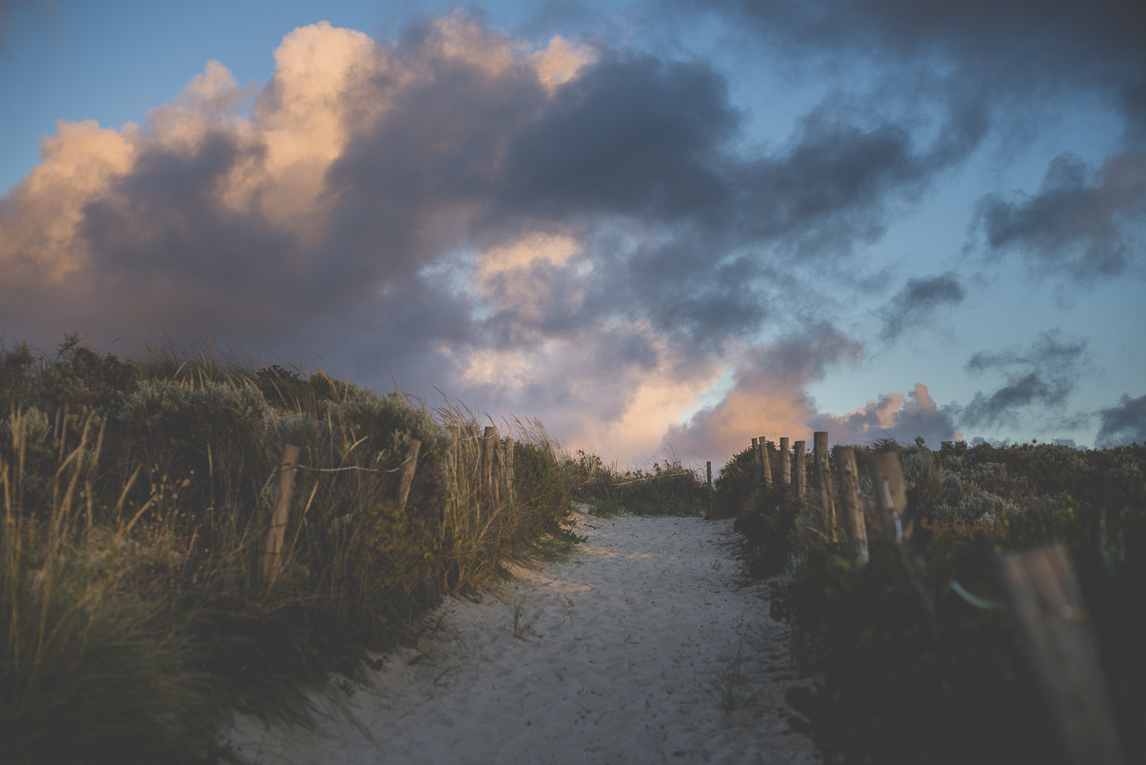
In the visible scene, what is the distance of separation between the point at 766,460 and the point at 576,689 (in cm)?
1067

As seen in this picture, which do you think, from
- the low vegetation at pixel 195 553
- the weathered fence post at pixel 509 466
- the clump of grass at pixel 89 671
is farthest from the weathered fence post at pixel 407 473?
the weathered fence post at pixel 509 466

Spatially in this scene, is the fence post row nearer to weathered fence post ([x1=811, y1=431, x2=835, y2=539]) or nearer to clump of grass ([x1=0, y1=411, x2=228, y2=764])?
weathered fence post ([x1=811, y1=431, x2=835, y2=539])

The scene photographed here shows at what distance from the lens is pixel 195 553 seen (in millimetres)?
4555

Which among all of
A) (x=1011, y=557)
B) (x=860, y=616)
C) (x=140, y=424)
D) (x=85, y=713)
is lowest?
(x=85, y=713)

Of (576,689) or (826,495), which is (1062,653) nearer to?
(576,689)

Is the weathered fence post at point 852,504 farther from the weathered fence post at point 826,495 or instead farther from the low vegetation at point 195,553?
the low vegetation at point 195,553

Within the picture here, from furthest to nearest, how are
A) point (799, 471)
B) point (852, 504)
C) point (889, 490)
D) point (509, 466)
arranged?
1. point (799, 471)
2. point (509, 466)
3. point (852, 504)
4. point (889, 490)

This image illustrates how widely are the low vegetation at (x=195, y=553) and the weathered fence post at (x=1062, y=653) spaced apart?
163 inches

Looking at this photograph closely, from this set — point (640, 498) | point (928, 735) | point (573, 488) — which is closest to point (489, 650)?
point (928, 735)

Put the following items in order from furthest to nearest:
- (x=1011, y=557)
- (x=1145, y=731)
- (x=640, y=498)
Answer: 1. (x=640, y=498)
2. (x=1145, y=731)
3. (x=1011, y=557)

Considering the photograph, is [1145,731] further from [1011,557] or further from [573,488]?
[573,488]

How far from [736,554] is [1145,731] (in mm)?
7934

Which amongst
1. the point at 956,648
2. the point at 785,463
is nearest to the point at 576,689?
the point at 956,648

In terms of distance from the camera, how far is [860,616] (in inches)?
127
